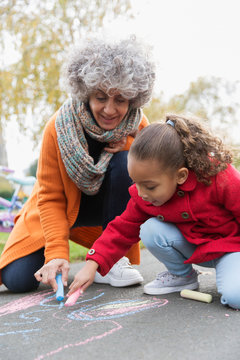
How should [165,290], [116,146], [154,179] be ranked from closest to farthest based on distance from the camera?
1. [154,179]
2. [165,290]
3. [116,146]

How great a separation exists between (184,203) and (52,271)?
0.67 meters

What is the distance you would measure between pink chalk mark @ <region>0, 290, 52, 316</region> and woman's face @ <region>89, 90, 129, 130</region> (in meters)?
0.94

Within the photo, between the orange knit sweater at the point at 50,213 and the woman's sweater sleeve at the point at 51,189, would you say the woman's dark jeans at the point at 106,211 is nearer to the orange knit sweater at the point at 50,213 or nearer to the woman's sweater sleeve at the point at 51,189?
the orange knit sweater at the point at 50,213

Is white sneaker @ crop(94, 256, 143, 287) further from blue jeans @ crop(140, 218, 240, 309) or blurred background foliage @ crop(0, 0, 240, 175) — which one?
blurred background foliage @ crop(0, 0, 240, 175)

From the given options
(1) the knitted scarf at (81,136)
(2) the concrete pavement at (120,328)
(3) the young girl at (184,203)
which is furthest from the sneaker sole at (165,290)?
(1) the knitted scarf at (81,136)

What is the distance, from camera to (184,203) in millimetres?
1777

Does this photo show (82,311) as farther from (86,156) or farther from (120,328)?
(86,156)

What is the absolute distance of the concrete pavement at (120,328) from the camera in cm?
125

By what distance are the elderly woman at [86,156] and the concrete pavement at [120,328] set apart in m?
0.21

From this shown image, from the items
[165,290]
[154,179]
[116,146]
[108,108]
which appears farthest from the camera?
[116,146]

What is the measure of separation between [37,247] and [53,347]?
1.04 m

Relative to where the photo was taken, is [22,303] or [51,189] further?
[51,189]

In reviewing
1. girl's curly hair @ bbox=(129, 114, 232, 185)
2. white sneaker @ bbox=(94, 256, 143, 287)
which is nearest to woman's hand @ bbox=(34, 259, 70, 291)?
white sneaker @ bbox=(94, 256, 143, 287)

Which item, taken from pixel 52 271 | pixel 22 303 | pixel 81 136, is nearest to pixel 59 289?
pixel 52 271
